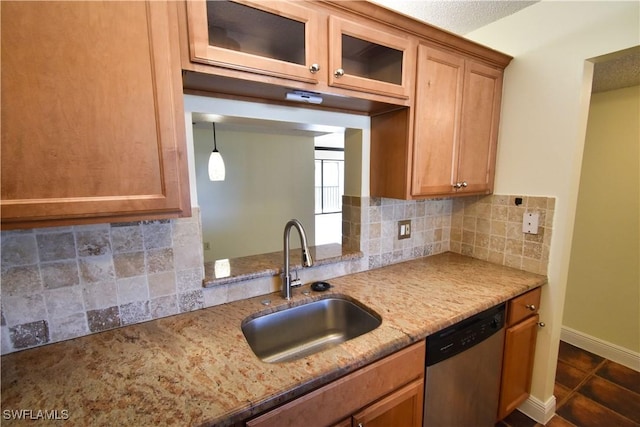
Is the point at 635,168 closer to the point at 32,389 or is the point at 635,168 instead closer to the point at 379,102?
the point at 379,102

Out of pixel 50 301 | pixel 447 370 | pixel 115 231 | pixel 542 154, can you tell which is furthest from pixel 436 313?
pixel 50 301

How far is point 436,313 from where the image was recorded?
3.97 ft

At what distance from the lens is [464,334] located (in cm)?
125

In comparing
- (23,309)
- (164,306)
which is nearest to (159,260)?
(164,306)

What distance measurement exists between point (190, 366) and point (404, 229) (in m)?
1.43

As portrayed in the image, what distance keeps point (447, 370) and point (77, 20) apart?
1.77 metres

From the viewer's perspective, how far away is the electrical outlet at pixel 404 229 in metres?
1.83

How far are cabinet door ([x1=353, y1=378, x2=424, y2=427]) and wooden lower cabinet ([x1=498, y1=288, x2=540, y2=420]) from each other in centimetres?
70

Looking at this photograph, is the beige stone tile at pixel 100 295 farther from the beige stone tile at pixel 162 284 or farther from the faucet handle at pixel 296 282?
the faucet handle at pixel 296 282

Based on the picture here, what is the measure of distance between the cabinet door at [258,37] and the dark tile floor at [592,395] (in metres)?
2.29

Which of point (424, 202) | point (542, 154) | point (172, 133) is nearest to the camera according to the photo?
point (172, 133)

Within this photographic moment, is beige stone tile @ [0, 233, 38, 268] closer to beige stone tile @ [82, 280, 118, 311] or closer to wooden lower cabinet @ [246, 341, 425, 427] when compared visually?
beige stone tile @ [82, 280, 118, 311]

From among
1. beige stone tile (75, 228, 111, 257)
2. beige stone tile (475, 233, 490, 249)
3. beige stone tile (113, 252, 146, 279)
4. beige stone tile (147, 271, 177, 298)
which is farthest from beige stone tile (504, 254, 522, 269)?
beige stone tile (75, 228, 111, 257)

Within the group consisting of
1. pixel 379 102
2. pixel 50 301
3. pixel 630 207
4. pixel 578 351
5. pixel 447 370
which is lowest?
pixel 578 351
